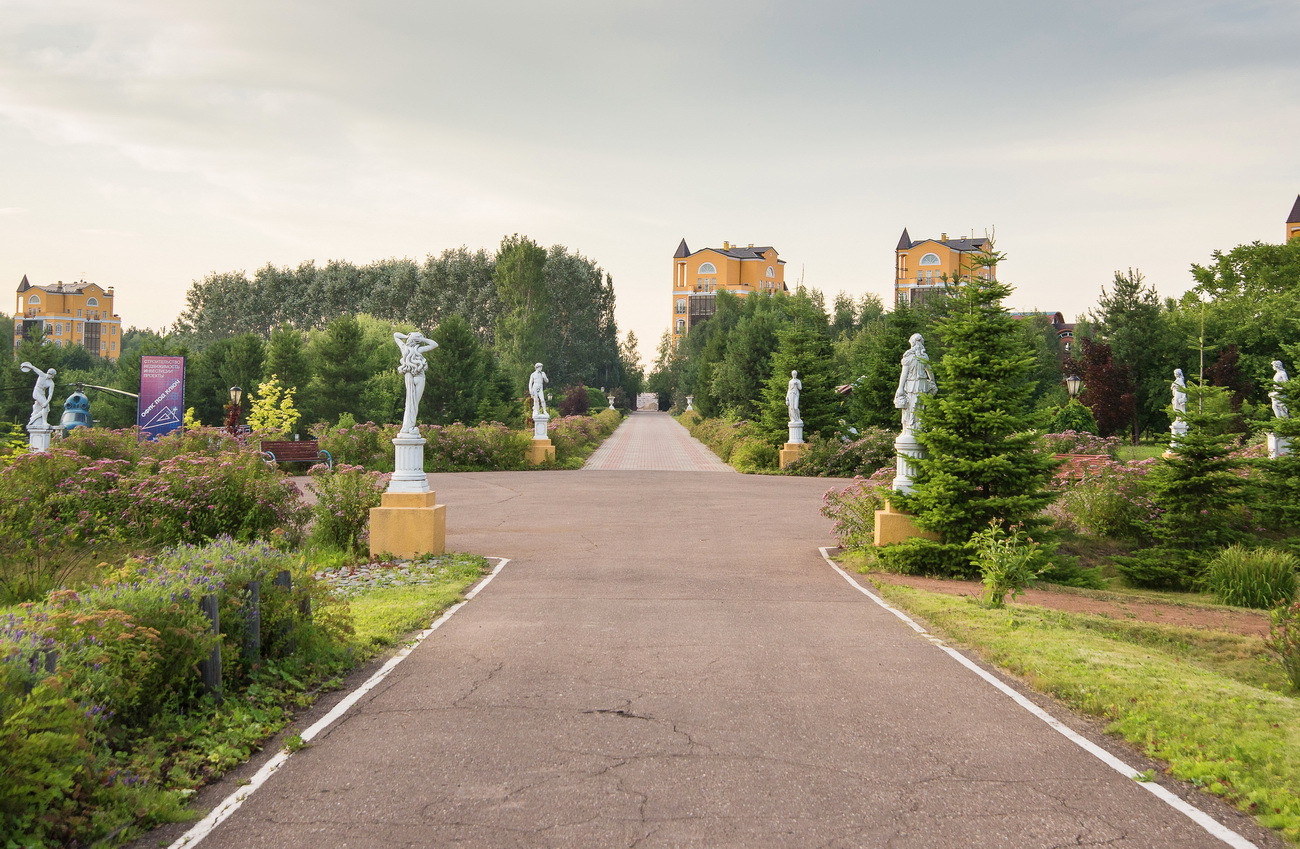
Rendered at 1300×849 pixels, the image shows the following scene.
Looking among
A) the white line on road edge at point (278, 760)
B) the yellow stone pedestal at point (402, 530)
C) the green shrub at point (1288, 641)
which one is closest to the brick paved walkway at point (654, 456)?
the yellow stone pedestal at point (402, 530)

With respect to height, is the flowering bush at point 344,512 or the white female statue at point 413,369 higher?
the white female statue at point 413,369

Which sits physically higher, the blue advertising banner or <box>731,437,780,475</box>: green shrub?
the blue advertising banner

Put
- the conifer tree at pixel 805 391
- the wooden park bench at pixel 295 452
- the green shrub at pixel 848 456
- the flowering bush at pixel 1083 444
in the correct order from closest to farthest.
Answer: the flowering bush at pixel 1083 444, the wooden park bench at pixel 295 452, the green shrub at pixel 848 456, the conifer tree at pixel 805 391

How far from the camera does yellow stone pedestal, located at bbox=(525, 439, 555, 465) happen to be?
90.2ft

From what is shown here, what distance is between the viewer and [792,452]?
88.6ft

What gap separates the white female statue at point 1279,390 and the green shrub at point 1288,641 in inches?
283

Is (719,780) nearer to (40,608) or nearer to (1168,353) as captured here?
(40,608)

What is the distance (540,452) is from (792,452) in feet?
26.7

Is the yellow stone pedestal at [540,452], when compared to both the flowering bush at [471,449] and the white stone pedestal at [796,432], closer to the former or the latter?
the flowering bush at [471,449]

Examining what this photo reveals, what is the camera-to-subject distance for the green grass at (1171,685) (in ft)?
14.3

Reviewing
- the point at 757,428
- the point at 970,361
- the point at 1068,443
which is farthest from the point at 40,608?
the point at 757,428

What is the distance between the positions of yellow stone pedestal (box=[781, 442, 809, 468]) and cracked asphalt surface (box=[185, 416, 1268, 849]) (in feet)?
60.0

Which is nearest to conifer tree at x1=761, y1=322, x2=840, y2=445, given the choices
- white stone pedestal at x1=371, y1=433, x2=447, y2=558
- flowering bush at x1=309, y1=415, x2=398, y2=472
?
flowering bush at x1=309, y1=415, x2=398, y2=472

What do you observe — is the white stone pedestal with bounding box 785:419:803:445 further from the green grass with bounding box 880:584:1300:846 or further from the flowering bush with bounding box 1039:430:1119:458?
the green grass with bounding box 880:584:1300:846
